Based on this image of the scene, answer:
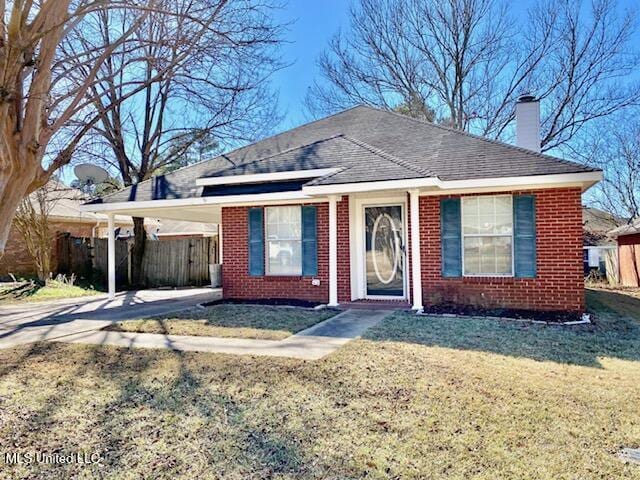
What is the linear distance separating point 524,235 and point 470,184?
1446 millimetres

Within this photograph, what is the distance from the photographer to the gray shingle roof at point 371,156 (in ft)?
28.5

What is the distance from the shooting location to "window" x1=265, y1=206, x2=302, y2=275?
1051cm

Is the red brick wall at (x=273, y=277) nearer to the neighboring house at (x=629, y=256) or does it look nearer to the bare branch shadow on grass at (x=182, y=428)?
the bare branch shadow on grass at (x=182, y=428)

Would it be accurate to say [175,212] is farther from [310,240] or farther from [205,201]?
[310,240]

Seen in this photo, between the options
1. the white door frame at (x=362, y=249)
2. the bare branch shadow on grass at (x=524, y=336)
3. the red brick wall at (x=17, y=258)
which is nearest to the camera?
the bare branch shadow on grass at (x=524, y=336)

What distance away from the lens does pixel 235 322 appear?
25.9 ft

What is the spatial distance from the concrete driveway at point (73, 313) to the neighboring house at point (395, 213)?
1.05 metres

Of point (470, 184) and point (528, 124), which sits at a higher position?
point (528, 124)

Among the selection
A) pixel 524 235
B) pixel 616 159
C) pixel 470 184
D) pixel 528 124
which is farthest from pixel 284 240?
pixel 616 159

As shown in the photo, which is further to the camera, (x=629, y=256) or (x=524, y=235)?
(x=629, y=256)

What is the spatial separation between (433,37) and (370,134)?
1259 centimetres

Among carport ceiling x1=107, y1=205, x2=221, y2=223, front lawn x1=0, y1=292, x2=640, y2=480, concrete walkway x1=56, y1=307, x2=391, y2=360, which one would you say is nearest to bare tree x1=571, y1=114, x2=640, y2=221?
carport ceiling x1=107, y1=205, x2=221, y2=223

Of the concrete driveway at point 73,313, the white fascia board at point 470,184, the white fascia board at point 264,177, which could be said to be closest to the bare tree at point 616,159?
the white fascia board at point 470,184

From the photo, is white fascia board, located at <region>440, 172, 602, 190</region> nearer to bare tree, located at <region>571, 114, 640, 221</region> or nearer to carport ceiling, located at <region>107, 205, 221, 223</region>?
carport ceiling, located at <region>107, 205, 221, 223</region>
